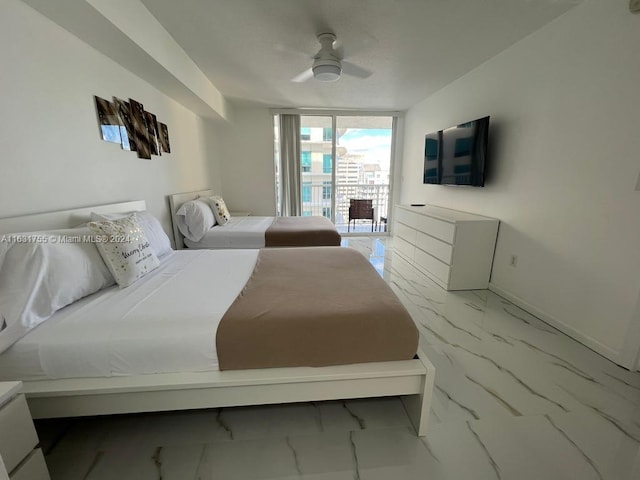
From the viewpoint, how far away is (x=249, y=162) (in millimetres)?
4914

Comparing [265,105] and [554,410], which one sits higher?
[265,105]

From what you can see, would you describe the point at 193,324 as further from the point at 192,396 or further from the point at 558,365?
the point at 558,365

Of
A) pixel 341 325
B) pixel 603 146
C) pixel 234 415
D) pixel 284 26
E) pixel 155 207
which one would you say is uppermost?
pixel 284 26

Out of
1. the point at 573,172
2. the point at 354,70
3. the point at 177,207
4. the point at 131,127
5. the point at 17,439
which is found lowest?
the point at 17,439

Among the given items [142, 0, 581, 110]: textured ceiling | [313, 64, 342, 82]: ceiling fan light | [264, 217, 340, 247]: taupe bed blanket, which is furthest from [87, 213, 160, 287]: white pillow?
[313, 64, 342, 82]: ceiling fan light

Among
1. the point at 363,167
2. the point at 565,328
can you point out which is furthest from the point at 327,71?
the point at 363,167

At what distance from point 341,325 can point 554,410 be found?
1.24 metres

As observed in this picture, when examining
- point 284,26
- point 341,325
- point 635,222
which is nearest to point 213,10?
point 284,26

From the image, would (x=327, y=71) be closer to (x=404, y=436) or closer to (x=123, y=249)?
(x=123, y=249)

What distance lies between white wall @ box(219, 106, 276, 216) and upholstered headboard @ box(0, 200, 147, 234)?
118 inches

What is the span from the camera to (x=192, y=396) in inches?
45.2

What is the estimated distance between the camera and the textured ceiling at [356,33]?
75.9 inches

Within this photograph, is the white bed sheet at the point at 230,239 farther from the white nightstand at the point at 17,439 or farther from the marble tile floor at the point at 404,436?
the white nightstand at the point at 17,439

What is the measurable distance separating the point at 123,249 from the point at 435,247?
2.84 meters
